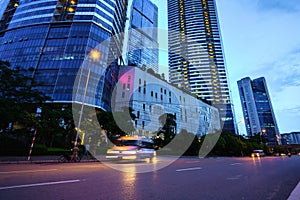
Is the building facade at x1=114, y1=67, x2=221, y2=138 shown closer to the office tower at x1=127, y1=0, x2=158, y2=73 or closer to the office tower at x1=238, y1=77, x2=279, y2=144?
the office tower at x1=127, y1=0, x2=158, y2=73

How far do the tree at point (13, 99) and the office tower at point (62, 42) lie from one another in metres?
23.2

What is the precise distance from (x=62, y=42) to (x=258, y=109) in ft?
500

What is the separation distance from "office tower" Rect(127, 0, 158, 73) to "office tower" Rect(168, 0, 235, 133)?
24244 millimetres

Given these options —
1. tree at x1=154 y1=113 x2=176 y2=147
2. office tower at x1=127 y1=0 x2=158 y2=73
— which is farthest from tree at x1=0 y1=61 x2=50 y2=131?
office tower at x1=127 y1=0 x2=158 y2=73

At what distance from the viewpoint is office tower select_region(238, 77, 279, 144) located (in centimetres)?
13300

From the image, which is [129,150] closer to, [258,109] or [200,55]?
[200,55]

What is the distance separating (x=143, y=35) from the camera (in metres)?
114

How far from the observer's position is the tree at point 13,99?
16398 millimetres

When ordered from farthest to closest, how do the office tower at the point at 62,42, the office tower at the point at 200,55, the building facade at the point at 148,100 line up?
the office tower at the point at 200,55 < the building facade at the point at 148,100 < the office tower at the point at 62,42

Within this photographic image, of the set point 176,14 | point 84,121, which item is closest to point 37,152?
point 84,121

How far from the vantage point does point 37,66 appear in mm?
49219

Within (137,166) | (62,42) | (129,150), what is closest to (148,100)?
(62,42)

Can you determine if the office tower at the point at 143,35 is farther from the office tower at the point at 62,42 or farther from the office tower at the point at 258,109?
the office tower at the point at 258,109

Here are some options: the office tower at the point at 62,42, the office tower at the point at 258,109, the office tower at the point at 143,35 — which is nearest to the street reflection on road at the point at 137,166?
the office tower at the point at 62,42
